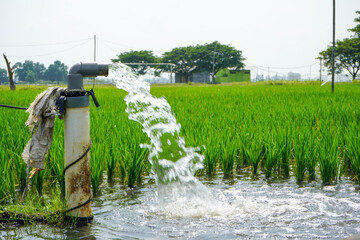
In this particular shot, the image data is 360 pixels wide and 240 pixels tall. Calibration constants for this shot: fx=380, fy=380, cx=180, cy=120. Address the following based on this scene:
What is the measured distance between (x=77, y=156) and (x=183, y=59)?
5470cm

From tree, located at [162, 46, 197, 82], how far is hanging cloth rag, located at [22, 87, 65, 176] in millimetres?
53729

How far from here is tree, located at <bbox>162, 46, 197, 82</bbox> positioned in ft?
183

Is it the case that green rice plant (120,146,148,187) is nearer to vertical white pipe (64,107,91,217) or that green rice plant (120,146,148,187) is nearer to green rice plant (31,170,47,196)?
green rice plant (31,170,47,196)

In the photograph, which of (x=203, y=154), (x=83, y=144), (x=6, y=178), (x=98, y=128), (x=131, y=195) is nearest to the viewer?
(x=83, y=144)

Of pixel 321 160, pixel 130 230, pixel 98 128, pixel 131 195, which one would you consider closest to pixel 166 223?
pixel 130 230

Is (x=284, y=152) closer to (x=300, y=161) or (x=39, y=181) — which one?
(x=300, y=161)

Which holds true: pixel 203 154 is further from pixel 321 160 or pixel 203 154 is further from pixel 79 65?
pixel 79 65

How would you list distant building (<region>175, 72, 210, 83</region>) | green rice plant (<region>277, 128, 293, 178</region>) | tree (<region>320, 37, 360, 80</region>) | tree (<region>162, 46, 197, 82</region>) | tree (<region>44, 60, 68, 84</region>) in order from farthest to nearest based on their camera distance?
tree (<region>44, 60, 68, 84</region>) → distant building (<region>175, 72, 210, 83</region>) → tree (<region>162, 46, 197, 82</region>) → tree (<region>320, 37, 360, 80</region>) → green rice plant (<region>277, 128, 293, 178</region>)

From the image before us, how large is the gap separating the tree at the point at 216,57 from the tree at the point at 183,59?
87 cm

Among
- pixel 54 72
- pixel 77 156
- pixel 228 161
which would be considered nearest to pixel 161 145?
pixel 228 161

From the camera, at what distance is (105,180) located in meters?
3.49

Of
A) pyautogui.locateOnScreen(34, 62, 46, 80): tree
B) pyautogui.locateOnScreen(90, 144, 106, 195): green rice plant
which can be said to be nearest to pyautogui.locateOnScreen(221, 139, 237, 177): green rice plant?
pyautogui.locateOnScreen(90, 144, 106, 195): green rice plant

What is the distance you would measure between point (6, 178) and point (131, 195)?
950mm

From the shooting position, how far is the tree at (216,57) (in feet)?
181
